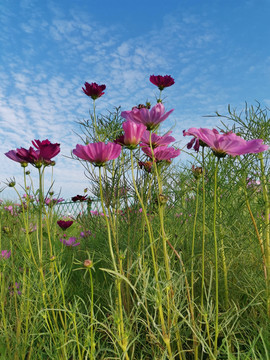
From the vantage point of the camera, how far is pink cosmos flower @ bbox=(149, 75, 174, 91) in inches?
59.1

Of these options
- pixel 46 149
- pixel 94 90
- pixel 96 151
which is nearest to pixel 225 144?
pixel 96 151

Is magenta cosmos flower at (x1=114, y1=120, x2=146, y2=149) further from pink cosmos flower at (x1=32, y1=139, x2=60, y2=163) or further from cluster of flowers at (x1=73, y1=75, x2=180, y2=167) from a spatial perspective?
pink cosmos flower at (x1=32, y1=139, x2=60, y2=163)

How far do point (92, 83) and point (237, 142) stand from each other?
0.83m

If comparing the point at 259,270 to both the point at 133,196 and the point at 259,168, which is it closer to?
the point at 259,168

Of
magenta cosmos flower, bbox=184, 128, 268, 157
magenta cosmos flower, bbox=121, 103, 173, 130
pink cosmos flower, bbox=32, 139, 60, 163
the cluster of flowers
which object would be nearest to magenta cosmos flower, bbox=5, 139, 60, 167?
pink cosmos flower, bbox=32, 139, 60, 163

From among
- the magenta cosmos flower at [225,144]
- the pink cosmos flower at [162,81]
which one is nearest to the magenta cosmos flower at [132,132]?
the magenta cosmos flower at [225,144]

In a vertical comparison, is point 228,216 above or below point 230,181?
below

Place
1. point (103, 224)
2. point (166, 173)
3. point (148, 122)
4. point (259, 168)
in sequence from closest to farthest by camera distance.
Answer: point (148, 122)
point (259, 168)
point (166, 173)
point (103, 224)

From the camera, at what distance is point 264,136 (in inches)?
60.1

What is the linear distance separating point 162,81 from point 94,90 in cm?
35

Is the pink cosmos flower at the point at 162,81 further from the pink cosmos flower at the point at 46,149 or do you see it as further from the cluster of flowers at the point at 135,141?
the pink cosmos flower at the point at 46,149

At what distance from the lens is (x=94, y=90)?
55.4 inches

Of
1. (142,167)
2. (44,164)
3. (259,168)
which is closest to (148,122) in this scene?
(44,164)

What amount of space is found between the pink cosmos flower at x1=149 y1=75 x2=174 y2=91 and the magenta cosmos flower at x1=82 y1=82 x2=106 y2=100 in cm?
27
